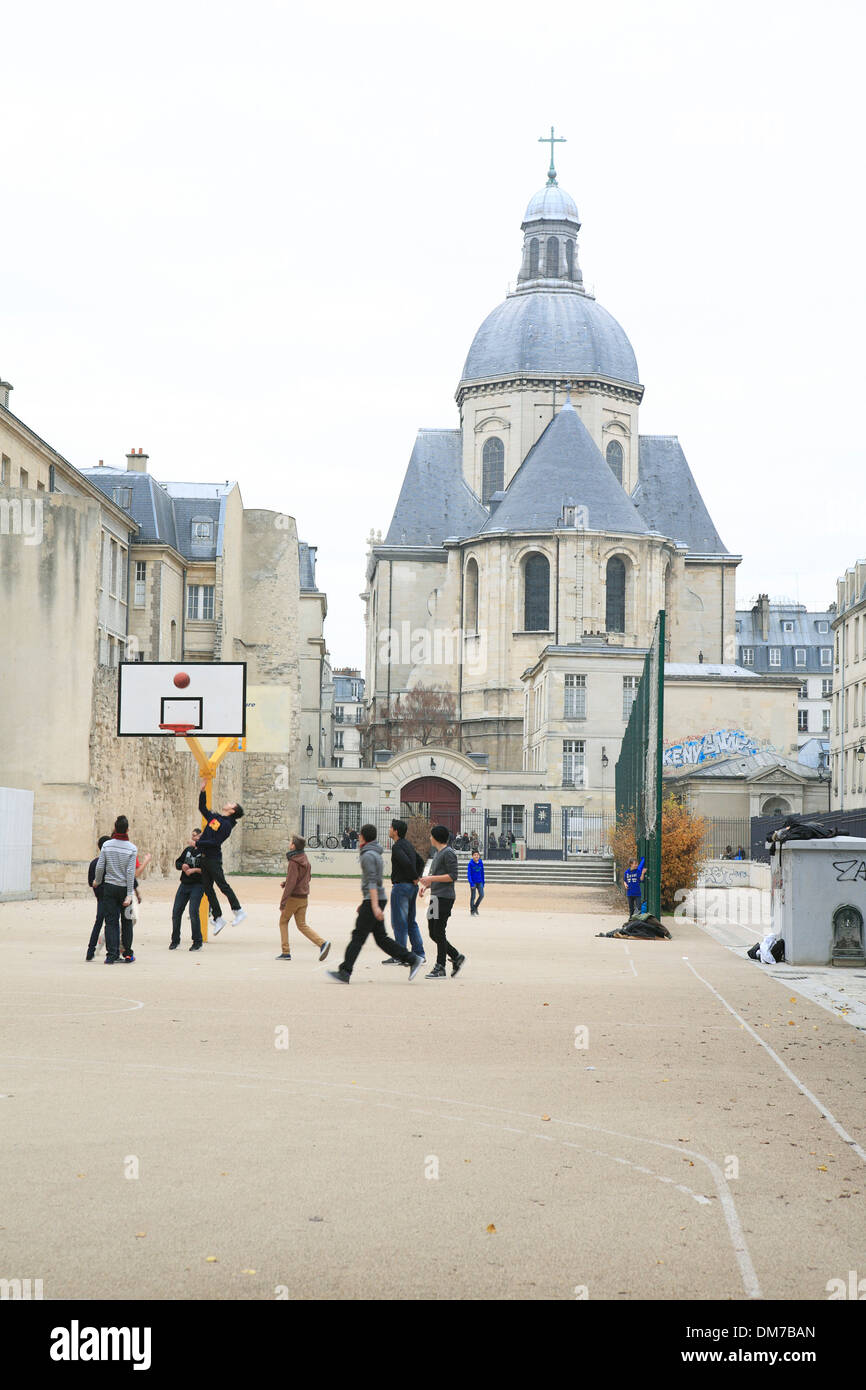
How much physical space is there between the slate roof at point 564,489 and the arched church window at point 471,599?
2.41 meters

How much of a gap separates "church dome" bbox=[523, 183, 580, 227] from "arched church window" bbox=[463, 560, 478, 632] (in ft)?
76.3

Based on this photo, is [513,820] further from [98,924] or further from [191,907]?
[98,924]

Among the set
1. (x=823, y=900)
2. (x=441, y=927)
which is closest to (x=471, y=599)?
(x=823, y=900)

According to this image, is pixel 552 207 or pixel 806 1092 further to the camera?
pixel 552 207

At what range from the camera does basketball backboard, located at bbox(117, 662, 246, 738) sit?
29.2 m

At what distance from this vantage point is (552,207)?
97.4 meters

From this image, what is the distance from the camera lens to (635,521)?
85375mm

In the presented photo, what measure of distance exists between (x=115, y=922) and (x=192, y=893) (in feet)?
6.85

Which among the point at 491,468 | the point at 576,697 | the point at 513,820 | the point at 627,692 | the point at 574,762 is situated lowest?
the point at 513,820

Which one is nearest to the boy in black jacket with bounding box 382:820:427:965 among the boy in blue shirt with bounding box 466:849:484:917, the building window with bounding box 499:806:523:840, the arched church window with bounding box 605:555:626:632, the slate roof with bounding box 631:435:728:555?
the boy in blue shirt with bounding box 466:849:484:917

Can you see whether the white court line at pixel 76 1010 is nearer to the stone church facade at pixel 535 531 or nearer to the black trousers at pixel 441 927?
the black trousers at pixel 441 927

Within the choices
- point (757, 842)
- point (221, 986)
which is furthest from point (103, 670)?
point (757, 842)

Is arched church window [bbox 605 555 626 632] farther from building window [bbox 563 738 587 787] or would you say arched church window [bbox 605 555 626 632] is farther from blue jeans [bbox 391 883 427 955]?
blue jeans [bbox 391 883 427 955]
